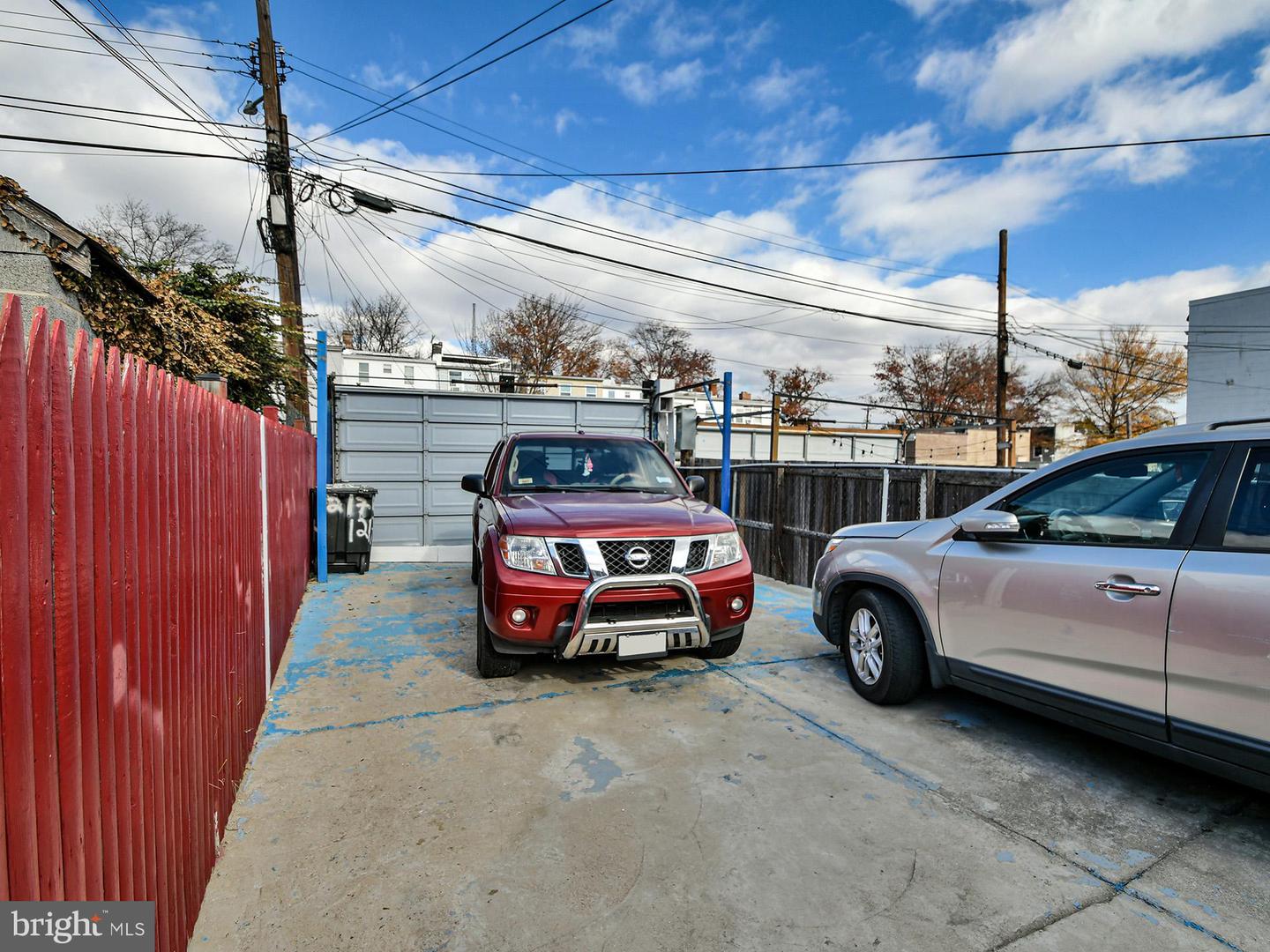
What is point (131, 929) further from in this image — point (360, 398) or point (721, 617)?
point (360, 398)

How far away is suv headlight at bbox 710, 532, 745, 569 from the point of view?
4.19 meters

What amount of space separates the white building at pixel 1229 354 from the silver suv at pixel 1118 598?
2461 cm

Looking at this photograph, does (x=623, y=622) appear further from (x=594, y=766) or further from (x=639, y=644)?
(x=594, y=766)

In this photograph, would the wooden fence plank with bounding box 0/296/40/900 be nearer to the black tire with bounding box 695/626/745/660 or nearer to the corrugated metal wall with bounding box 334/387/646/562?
the black tire with bounding box 695/626/745/660

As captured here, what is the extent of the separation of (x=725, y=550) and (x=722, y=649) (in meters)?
0.86

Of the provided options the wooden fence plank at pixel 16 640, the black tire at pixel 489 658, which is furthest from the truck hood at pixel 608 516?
the wooden fence plank at pixel 16 640

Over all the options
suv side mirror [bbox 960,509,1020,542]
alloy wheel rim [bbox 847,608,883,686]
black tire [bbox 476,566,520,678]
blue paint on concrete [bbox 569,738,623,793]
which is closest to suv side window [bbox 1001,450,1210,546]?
suv side mirror [bbox 960,509,1020,542]

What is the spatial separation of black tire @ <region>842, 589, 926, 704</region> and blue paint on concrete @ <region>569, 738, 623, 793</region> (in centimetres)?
178

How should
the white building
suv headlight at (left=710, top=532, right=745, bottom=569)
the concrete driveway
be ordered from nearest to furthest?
1. the concrete driveway
2. suv headlight at (left=710, top=532, right=745, bottom=569)
3. the white building

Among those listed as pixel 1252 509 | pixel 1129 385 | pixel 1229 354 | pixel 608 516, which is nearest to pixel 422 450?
pixel 608 516

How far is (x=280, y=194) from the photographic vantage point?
11164 mm

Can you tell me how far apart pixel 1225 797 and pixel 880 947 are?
6.96ft

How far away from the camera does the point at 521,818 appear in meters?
2.74

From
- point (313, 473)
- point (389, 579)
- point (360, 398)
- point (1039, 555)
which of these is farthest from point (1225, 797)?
point (360, 398)
